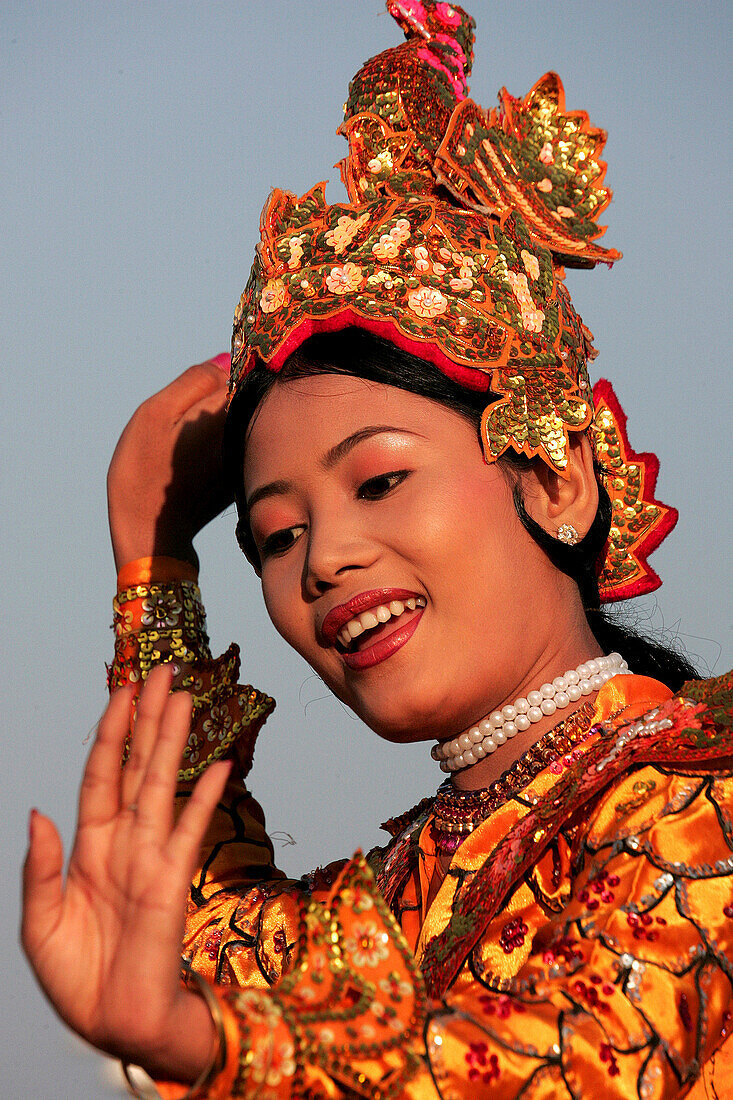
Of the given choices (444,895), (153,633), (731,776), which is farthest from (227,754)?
(731,776)

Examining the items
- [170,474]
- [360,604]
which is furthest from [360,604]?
[170,474]

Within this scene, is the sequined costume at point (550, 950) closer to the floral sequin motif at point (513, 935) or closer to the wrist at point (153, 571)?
the floral sequin motif at point (513, 935)

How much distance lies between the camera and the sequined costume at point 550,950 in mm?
1299

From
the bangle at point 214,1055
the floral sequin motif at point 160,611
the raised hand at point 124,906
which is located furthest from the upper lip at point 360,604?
the bangle at point 214,1055

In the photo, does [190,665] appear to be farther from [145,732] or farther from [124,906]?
[124,906]

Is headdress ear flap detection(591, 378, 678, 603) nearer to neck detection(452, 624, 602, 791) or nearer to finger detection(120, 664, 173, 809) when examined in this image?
neck detection(452, 624, 602, 791)

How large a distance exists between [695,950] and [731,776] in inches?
11.9

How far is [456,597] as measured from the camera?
6.77 feet

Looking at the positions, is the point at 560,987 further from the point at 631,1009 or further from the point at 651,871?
the point at 651,871

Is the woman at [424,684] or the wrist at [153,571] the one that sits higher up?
the wrist at [153,571]

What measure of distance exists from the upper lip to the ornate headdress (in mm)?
321

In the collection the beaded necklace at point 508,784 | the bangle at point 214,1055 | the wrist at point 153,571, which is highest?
the wrist at point 153,571

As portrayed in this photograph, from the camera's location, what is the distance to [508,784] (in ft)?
6.83

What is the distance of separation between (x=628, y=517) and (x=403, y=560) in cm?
67
